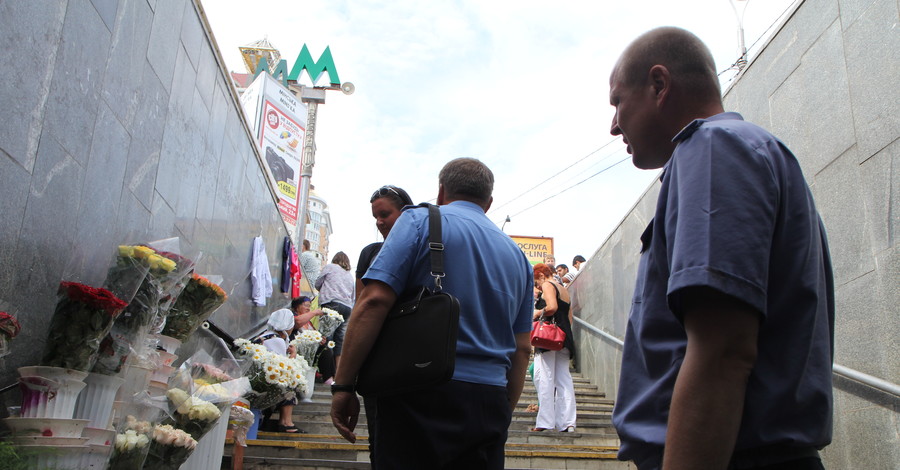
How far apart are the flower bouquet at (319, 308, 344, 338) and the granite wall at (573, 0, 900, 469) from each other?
539cm

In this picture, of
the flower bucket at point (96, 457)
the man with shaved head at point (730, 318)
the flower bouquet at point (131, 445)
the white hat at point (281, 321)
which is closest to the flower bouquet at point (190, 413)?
the flower bouquet at point (131, 445)

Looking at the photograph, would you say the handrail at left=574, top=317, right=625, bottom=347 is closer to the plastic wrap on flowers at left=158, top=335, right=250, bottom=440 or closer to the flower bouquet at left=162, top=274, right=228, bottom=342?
the plastic wrap on flowers at left=158, top=335, right=250, bottom=440

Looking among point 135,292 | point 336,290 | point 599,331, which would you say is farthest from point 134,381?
point 599,331

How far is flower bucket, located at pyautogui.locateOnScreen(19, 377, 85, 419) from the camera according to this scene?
2.37 meters

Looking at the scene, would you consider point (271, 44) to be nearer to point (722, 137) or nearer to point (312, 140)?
point (312, 140)

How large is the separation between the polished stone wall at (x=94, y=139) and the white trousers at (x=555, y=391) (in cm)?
330

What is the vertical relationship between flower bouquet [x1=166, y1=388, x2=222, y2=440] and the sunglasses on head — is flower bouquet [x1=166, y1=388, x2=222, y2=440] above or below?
below

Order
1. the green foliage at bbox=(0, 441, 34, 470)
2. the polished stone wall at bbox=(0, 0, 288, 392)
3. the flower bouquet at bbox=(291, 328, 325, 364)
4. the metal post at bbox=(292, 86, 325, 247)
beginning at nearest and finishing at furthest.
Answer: the green foliage at bbox=(0, 441, 34, 470)
the polished stone wall at bbox=(0, 0, 288, 392)
the flower bouquet at bbox=(291, 328, 325, 364)
the metal post at bbox=(292, 86, 325, 247)

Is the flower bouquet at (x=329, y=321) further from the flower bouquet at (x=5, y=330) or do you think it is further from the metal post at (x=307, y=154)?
the metal post at (x=307, y=154)

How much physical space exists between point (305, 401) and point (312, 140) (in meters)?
15.1

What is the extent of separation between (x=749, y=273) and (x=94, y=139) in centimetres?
313

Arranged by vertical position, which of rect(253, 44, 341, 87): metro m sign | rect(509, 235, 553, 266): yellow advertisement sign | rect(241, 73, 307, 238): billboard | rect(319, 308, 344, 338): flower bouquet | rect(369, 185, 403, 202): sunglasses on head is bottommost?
rect(319, 308, 344, 338): flower bouquet

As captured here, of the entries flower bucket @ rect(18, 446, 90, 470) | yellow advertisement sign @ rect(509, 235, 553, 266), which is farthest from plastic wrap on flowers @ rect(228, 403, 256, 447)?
yellow advertisement sign @ rect(509, 235, 553, 266)

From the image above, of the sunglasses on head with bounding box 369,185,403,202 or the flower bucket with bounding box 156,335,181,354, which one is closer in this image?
the flower bucket with bounding box 156,335,181,354
